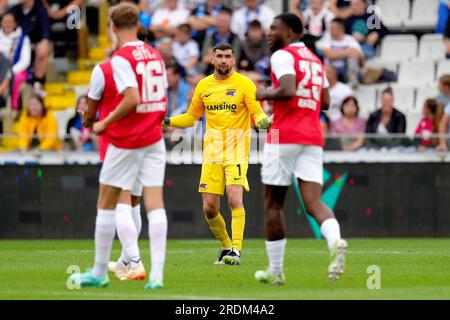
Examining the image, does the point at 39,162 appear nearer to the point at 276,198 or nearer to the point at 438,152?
the point at 438,152

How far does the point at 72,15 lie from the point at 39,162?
5215 millimetres

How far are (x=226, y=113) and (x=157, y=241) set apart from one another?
434cm

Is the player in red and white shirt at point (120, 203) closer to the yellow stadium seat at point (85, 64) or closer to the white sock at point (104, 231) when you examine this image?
the white sock at point (104, 231)

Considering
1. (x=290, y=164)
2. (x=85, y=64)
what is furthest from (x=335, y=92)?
(x=290, y=164)

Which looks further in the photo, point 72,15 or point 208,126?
point 72,15

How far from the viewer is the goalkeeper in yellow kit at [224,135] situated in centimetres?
1455

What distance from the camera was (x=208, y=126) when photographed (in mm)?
14852

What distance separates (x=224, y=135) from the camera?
48.1 ft

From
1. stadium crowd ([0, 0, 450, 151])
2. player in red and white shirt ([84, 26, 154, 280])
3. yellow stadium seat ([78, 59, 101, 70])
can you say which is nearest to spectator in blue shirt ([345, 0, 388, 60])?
stadium crowd ([0, 0, 450, 151])

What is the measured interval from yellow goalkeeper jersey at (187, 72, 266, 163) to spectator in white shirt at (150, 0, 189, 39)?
31.4 feet

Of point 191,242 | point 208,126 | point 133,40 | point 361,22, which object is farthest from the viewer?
point 361,22

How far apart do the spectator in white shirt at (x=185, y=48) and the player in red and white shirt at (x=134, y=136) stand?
41.7ft

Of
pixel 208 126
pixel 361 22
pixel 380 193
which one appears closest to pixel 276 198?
pixel 208 126

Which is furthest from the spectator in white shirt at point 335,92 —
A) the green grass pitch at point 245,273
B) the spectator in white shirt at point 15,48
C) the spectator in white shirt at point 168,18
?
the spectator in white shirt at point 15,48
